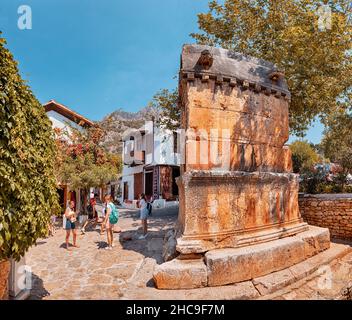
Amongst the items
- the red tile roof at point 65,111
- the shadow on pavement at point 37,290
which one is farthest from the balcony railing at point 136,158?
the shadow on pavement at point 37,290

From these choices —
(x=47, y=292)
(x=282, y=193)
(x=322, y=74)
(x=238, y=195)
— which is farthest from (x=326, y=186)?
Answer: (x=47, y=292)

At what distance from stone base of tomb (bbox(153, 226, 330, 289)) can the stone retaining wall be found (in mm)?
4584

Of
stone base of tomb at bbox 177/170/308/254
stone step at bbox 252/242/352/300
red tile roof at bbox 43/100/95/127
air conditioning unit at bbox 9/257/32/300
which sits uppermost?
red tile roof at bbox 43/100/95/127

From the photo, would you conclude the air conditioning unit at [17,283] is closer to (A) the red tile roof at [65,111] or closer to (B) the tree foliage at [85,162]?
(B) the tree foliage at [85,162]

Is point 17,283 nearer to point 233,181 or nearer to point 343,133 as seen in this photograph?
point 233,181

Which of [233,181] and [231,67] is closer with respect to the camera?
[233,181]

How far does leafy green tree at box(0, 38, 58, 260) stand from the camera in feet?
10.5

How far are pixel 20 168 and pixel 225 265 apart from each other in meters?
4.29

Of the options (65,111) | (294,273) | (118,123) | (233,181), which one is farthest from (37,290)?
(118,123)

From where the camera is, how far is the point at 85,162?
1359 centimetres

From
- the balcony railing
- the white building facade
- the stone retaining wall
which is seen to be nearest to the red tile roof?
the white building facade

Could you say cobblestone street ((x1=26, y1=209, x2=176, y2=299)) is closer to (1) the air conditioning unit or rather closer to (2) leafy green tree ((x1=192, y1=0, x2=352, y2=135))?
(1) the air conditioning unit
